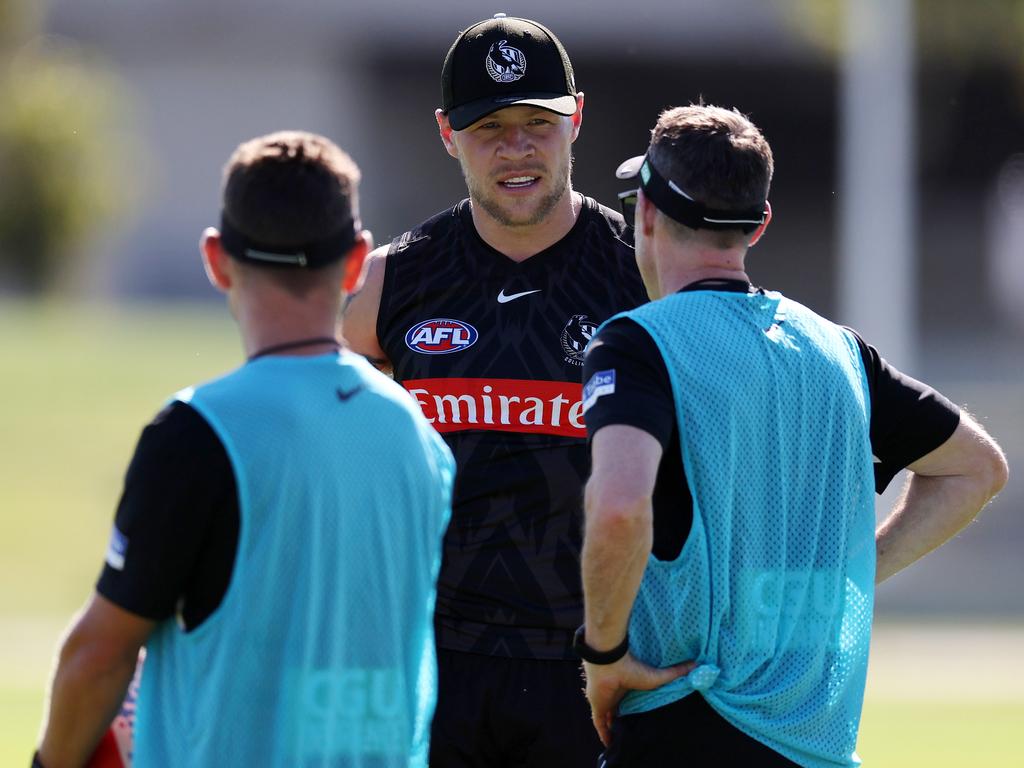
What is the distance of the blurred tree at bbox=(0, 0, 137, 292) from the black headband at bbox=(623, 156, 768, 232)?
32080 mm

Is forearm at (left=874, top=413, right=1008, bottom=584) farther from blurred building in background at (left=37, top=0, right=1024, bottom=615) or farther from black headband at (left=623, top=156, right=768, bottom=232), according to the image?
blurred building in background at (left=37, top=0, right=1024, bottom=615)

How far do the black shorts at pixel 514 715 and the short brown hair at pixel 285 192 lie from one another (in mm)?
1849

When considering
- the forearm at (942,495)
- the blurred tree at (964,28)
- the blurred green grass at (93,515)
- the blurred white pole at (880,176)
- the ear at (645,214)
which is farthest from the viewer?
the blurred tree at (964,28)

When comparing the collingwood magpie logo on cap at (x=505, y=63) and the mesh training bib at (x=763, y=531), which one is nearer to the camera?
the mesh training bib at (x=763, y=531)

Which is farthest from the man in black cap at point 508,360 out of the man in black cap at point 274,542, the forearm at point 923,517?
the man in black cap at point 274,542

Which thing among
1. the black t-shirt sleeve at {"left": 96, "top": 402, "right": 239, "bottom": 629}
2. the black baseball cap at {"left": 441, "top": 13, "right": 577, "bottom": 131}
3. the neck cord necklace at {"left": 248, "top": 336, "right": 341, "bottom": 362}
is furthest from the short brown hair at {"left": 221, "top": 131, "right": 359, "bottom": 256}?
the black baseball cap at {"left": 441, "top": 13, "right": 577, "bottom": 131}

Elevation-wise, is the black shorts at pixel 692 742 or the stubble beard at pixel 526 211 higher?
the stubble beard at pixel 526 211

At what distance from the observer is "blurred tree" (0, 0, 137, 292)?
3391 centimetres

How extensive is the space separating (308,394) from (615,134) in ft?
117

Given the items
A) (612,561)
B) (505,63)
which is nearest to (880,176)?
(505,63)

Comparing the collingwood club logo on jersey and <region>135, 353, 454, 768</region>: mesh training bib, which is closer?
<region>135, 353, 454, 768</region>: mesh training bib

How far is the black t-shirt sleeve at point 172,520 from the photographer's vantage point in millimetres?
2707

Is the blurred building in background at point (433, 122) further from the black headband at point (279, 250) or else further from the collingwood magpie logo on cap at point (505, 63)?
the black headband at point (279, 250)

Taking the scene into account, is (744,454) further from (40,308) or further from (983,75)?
(40,308)
